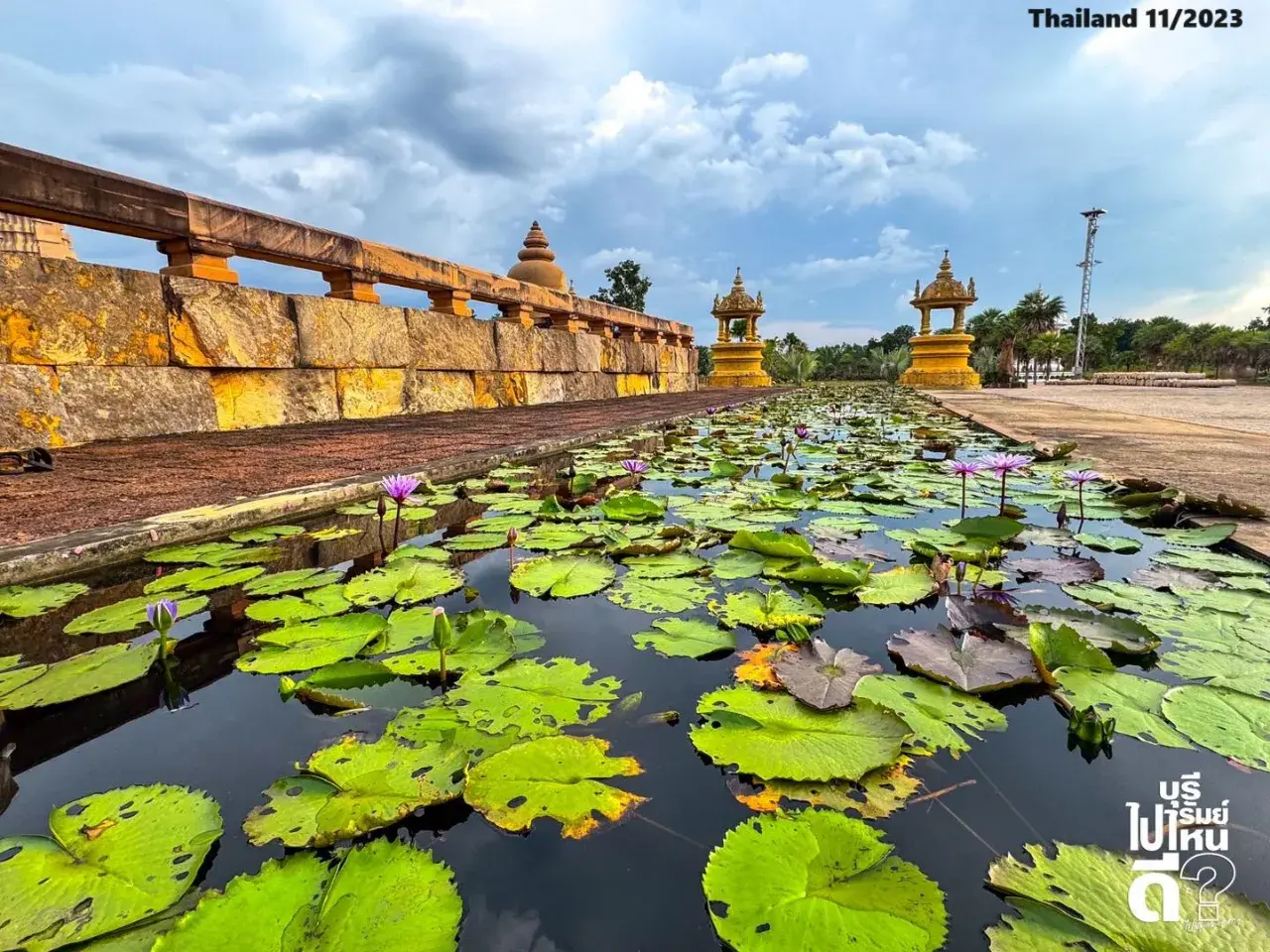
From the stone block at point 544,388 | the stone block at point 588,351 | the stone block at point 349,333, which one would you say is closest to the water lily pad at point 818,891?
the stone block at point 349,333

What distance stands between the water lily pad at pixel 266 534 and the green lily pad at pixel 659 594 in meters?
1.02

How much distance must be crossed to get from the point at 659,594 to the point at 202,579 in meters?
1.01

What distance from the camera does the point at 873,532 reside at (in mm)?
1821

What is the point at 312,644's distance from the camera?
3.40ft

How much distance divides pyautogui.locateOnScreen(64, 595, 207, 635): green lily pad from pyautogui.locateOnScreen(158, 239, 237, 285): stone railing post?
10.9 feet

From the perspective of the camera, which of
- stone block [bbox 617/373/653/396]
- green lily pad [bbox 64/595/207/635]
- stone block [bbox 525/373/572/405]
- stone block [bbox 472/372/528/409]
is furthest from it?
stone block [bbox 617/373/653/396]

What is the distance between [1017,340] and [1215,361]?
18.5m

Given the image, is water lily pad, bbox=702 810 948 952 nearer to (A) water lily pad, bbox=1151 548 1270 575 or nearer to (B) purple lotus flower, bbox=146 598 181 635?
(B) purple lotus flower, bbox=146 598 181 635

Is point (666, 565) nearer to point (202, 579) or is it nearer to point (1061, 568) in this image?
point (1061, 568)

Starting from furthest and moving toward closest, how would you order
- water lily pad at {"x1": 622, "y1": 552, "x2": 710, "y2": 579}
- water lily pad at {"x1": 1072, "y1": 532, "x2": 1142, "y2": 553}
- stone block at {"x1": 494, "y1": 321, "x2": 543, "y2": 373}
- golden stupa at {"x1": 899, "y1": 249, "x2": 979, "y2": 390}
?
golden stupa at {"x1": 899, "y1": 249, "x2": 979, "y2": 390}, stone block at {"x1": 494, "y1": 321, "x2": 543, "y2": 373}, water lily pad at {"x1": 1072, "y1": 532, "x2": 1142, "y2": 553}, water lily pad at {"x1": 622, "y1": 552, "x2": 710, "y2": 579}

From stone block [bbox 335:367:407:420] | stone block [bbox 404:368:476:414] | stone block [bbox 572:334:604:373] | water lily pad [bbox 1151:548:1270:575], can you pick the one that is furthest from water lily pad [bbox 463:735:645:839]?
stone block [bbox 572:334:604:373]

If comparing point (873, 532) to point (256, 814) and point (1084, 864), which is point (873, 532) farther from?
point (256, 814)

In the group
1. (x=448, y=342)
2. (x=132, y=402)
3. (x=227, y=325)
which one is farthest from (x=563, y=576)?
(x=448, y=342)

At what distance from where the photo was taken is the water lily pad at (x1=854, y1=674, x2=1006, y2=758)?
2.52 feet
